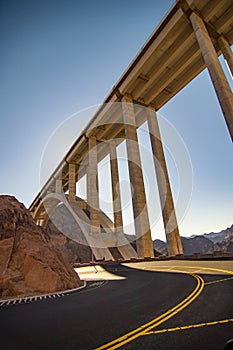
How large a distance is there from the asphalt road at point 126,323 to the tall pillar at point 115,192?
30.2 m

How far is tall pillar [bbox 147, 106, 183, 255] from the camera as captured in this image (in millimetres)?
25625

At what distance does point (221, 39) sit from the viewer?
22.5m

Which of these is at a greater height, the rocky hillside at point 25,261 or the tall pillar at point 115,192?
the tall pillar at point 115,192

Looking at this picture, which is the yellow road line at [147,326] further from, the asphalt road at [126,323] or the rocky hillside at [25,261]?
the rocky hillside at [25,261]

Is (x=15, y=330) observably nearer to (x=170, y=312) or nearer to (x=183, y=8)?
(x=170, y=312)

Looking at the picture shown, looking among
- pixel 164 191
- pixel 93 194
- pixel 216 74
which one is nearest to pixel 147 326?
pixel 216 74

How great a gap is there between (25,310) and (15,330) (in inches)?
78.6

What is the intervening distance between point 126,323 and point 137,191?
74.5 feet

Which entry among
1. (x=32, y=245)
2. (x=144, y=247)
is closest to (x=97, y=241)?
(x=144, y=247)

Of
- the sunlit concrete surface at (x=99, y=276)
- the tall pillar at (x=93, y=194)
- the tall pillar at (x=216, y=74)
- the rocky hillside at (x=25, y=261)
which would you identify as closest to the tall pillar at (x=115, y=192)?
the tall pillar at (x=93, y=194)

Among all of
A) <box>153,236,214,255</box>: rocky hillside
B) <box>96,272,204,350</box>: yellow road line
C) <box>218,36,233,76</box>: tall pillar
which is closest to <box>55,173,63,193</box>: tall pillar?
<box>218,36,233,76</box>: tall pillar

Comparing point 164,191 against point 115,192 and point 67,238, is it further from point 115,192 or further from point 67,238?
point 67,238

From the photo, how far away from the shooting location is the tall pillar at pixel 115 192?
36.8 m

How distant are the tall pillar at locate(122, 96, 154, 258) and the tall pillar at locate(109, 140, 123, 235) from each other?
10.9 meters
